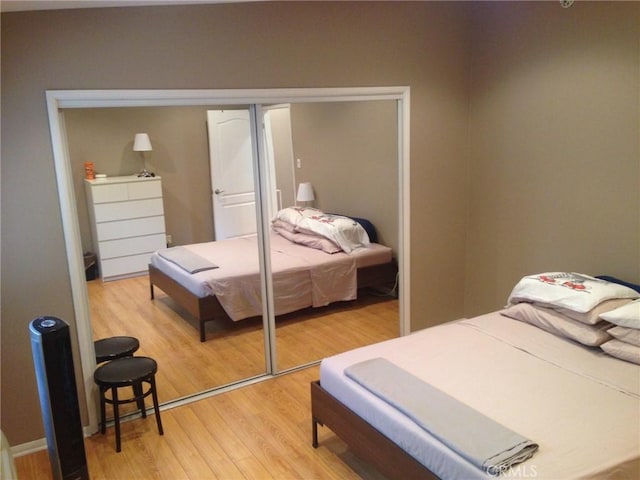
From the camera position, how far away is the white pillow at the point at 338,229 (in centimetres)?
379

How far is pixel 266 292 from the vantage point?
343cm

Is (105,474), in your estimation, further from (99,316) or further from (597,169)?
(597,169)

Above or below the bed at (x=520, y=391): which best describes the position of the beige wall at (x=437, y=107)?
above

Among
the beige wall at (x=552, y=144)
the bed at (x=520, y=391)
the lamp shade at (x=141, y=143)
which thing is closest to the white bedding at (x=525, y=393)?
the bed at (x=520, y=391)

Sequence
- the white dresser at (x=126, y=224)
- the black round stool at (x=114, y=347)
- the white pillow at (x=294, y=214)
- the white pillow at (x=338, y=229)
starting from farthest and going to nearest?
the white pillow at (x=338, y=229) < the white pillow at (x=294, y=214) < the white dresser at (x=126, y=224) < the black round stool at (x=114, y=347)

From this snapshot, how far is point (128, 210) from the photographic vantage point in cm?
319

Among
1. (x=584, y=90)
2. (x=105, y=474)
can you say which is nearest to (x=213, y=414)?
(x=105, y=474)

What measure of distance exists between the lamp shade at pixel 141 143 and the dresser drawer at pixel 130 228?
17.3 inches

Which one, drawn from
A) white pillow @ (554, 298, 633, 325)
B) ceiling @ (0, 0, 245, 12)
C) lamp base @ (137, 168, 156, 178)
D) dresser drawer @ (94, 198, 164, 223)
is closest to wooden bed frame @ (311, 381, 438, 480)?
white pillow @ (554, 298, 633, 325)

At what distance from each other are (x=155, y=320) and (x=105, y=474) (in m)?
1.17

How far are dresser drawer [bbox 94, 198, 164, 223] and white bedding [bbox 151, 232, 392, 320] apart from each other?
284 mm

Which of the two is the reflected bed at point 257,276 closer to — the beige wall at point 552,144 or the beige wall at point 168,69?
the beige wall at point 168,69

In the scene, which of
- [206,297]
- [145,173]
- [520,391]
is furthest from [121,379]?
[520,391]

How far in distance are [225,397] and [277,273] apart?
91cm
